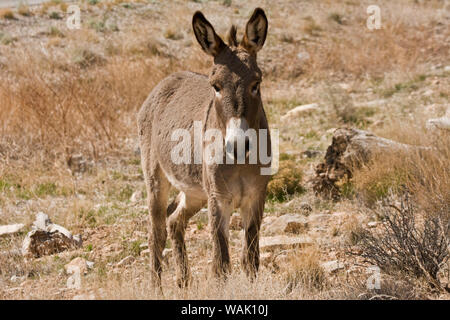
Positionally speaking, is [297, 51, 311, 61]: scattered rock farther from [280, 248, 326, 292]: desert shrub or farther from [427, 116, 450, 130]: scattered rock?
[280, 248, 326, 292]: desert shrub

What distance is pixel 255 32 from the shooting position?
4.61 meters

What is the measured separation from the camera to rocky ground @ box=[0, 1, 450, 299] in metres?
5.18

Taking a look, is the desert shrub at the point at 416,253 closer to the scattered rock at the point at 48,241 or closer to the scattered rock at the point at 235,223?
the scattered rock at the point at 235,223

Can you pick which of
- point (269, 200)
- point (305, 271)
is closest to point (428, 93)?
point (269, 200)

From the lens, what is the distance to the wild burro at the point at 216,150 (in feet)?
13.8

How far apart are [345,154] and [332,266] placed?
2.89 meters

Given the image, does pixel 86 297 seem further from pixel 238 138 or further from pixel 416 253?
pixel 416 253

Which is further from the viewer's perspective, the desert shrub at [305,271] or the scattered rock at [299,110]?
the scattered rock at [299,110]

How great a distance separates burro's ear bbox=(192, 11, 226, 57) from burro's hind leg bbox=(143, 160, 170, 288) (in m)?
1.69

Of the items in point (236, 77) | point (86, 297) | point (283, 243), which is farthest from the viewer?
point (283, 243)

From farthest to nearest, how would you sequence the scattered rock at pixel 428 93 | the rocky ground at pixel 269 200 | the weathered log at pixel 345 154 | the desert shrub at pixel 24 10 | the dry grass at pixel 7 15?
the desert shrub at pixel 24 10
the dry grass at pixel 7 15
the scattered rock at pixel 428 93
the weathered log at pixel 345 154
the rocky ground at pixel 269 200

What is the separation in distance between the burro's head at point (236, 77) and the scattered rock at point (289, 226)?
2678 mm

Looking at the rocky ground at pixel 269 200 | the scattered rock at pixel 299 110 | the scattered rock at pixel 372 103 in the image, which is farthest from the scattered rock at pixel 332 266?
the scattered rock at pixel 372 103

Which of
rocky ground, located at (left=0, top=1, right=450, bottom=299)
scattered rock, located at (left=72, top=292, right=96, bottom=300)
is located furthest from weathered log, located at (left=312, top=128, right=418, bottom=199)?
scattered rock, located at (left=72, top=292, right=96, bottom=300)
